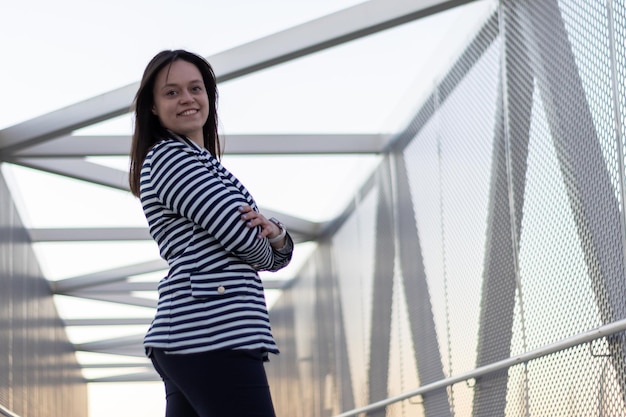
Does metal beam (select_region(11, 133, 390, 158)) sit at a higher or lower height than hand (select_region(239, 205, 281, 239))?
higher

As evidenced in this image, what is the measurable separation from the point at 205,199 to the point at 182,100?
28cm

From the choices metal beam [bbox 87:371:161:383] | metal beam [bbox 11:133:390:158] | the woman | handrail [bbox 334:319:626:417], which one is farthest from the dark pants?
metal beam [bbox 87:371:161:383]

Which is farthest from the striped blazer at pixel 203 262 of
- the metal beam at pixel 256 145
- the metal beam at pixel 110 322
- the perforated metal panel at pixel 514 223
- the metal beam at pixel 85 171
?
the metal beam at pixel 110 322

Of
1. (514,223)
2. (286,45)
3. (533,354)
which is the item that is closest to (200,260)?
(533,354)

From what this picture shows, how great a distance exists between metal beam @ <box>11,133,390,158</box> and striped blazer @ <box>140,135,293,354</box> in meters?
6.39

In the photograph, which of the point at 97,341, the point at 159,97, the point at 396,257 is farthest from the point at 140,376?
the point at 159,97

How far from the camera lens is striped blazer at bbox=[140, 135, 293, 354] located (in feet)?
6.98

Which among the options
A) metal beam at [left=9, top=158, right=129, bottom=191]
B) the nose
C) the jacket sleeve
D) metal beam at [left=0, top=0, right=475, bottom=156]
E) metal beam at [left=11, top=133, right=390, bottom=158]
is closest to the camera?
the jacket sleeve

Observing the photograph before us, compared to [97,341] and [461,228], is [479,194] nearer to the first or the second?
[461,228]

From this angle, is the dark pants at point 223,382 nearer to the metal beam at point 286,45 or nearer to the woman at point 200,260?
the woman at point 200,260

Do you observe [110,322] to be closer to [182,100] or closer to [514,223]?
[514,223]

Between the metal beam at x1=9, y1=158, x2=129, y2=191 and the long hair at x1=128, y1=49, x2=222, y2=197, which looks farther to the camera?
the metal beam at x1=9, y1=158, x2=129, y2=191

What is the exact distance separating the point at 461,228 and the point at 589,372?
221 centimetres

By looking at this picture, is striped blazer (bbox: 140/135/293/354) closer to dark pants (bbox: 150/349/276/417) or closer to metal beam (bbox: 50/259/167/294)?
dark pants (bbox: 150/349/276/417)
